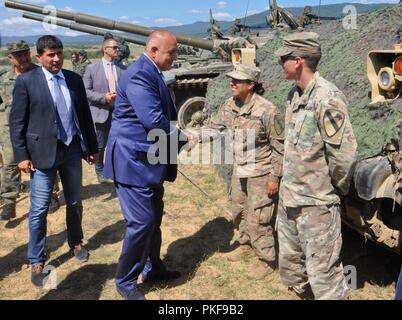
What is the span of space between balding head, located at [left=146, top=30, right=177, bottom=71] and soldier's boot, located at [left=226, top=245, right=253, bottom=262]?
2041 mm

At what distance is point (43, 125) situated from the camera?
4.00 metres

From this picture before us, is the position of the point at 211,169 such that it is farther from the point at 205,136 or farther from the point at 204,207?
the point at 205,136

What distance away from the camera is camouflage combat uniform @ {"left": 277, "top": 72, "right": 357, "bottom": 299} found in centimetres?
284

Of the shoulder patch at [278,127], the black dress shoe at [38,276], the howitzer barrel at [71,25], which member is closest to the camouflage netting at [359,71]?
the shoulder patch at [278,127]

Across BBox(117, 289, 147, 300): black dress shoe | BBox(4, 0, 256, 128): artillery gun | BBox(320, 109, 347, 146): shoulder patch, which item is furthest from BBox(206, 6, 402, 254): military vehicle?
BBox(4, 0, 256, 128): artillery gun

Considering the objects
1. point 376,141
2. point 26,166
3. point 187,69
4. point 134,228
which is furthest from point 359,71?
→ point 187,69

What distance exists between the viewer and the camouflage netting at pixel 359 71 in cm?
316

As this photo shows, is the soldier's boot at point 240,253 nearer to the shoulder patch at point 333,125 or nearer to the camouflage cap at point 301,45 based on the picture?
the shoulder patch at point 333,125

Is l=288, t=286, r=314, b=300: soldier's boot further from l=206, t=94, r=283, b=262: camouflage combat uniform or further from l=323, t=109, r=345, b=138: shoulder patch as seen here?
l=323, t=109, r=345, b=138: shoulder patch

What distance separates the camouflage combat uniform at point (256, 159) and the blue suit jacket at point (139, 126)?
2.45 ft

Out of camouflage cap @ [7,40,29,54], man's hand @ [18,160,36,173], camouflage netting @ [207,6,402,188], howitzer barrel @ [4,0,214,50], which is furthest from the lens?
howitzer barrel @ [4,0,214,50]

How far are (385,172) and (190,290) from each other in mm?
1948

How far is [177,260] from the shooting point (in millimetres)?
4574

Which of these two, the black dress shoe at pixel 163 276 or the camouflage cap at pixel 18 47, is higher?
the camouflage cap at pixel 18 47
